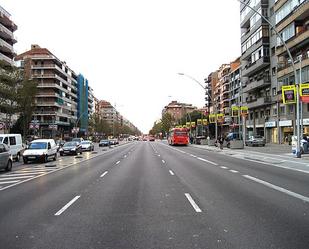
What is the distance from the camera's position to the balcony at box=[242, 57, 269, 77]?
6636 cm

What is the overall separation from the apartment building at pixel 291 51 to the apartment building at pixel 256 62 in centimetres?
246

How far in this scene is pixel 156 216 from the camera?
8.46 meters

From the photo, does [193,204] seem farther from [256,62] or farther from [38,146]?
[256,62]

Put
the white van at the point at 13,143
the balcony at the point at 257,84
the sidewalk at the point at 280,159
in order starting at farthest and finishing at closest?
the balcony at the point at 257,84, the white van at the point at 13,143, the sidewalk at the point at 280,159

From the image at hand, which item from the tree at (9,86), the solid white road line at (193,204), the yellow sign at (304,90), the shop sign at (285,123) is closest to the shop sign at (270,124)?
the shop sign at (285,123)

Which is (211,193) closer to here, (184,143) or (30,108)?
(30,108)

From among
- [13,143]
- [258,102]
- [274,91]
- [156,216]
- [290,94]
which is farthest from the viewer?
[258,102]

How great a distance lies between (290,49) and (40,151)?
38847mm

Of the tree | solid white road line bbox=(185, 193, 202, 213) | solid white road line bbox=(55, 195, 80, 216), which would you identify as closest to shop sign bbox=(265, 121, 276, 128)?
the tree

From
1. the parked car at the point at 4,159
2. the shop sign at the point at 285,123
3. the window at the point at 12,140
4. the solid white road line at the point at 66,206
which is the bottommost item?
the solid white road line at the point at 66,206

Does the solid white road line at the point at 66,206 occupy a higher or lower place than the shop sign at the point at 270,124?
lower

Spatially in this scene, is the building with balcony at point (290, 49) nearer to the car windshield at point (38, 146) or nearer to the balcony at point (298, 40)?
the balcony at point (298, 40)

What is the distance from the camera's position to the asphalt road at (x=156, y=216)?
253 inches

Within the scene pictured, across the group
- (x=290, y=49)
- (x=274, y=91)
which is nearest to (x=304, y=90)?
(x=290, y=49)
